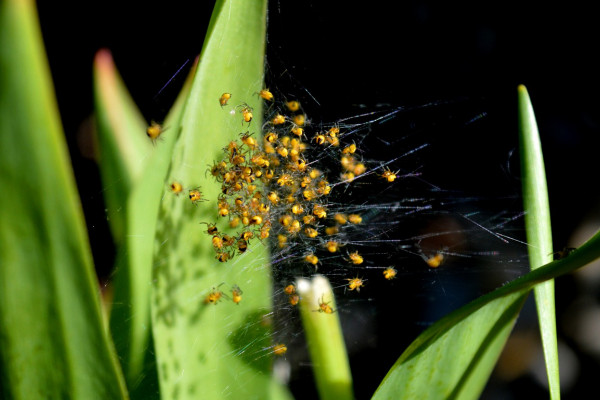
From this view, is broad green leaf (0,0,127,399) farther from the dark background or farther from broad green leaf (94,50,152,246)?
the dark background

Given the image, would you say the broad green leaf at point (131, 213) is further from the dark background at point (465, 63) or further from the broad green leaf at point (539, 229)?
the broad green leaf at point (539, 229)

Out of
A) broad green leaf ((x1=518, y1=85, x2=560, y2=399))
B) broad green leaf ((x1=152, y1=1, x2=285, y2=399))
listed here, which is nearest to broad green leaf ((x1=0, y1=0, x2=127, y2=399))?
broad green leaf ((x1=152, y1=1, x2=285, y2=399))

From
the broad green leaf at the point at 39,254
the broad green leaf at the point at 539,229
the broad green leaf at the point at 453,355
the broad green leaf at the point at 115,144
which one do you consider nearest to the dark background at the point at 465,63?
the broad green leaf at the point at 115,144

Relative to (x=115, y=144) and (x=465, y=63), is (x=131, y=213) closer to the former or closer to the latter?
(x=115, y=144)

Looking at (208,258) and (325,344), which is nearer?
(208,258)

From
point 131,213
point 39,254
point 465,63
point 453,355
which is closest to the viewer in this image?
point 39,254

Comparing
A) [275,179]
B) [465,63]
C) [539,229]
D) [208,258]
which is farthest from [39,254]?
[465,63]
